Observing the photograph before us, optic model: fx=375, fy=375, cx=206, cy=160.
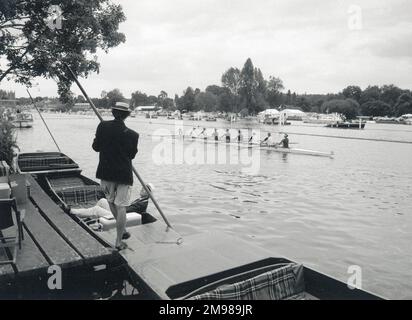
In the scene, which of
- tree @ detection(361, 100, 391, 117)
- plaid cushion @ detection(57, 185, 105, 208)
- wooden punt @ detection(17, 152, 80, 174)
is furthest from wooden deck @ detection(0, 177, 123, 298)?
tree @ detection(361, 100, 391, 117)

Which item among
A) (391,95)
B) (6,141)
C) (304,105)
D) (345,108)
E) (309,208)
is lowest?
(309,208)

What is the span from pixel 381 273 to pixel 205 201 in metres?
9.52

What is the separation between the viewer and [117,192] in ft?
23.6

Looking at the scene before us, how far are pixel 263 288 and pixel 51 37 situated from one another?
11.8 meters

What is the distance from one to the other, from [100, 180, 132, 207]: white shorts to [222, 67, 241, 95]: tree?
141 meters

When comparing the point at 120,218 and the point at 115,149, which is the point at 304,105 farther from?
the point at 115,149

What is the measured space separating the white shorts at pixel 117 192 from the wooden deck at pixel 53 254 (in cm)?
99

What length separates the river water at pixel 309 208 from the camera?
37.4 feet

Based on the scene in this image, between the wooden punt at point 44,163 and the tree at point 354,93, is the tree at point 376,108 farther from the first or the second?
the wooden punt at point 44,163

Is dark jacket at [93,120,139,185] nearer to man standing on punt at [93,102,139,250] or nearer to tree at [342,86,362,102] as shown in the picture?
man standing on punt at [93,102,139,250]

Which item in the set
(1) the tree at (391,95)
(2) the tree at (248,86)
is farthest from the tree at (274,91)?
(1) the tree at (391,95)

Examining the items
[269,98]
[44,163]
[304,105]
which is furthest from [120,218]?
[304,105]

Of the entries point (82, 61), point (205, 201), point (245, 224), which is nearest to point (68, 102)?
point (82, 61)

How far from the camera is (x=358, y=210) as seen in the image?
56.4 ft
